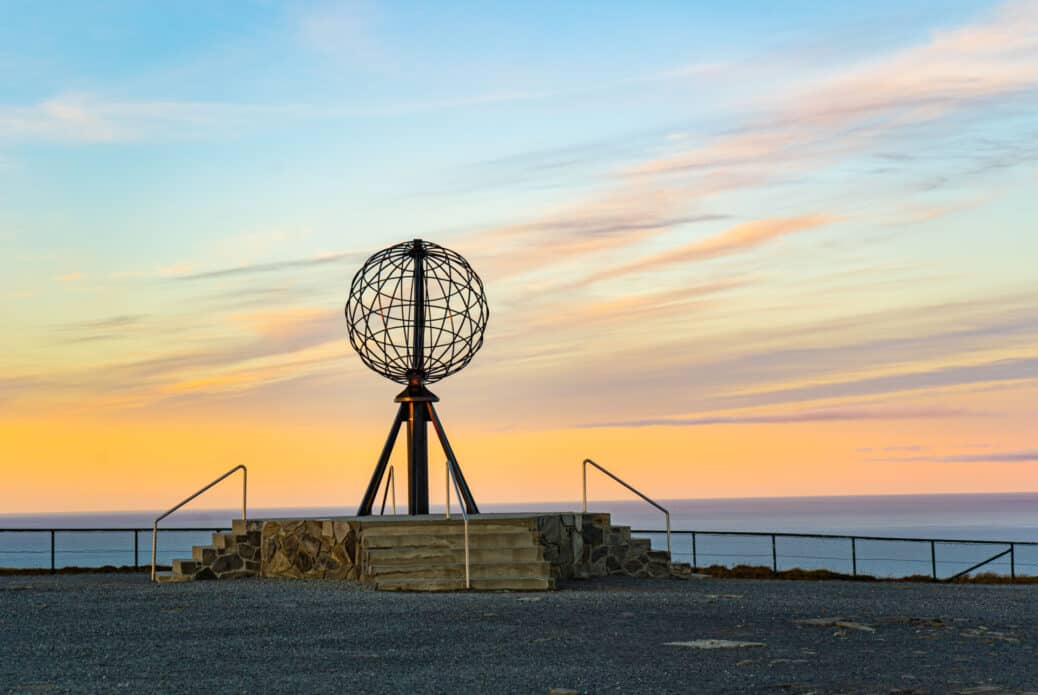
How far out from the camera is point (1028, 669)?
9406mm

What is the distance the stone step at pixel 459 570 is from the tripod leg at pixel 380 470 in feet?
15.7

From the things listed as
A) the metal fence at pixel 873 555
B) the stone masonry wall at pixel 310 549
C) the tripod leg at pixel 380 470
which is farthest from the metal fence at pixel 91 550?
the metal fence at pixel 873 555

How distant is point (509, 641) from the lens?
34.9 ft

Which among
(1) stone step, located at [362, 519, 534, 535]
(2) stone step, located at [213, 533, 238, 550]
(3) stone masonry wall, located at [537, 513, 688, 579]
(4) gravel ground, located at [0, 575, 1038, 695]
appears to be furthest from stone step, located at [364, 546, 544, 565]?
(2) stone step, located at [213, 533, 238, 550]

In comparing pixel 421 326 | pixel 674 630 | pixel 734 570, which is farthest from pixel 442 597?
pixel 734 570

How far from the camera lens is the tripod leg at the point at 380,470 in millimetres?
20797

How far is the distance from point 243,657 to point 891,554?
367 ft

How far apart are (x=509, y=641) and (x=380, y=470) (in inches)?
424

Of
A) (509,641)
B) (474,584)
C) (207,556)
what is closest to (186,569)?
(207,556)

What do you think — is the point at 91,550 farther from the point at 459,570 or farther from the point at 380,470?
the point at 459,570

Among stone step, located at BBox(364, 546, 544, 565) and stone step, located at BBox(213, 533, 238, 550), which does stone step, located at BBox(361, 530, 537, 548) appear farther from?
stone step, located at BBox(213, 533, 238, 550)

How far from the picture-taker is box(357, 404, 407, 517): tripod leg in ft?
68.2

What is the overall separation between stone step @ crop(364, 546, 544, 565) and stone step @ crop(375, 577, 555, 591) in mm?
365

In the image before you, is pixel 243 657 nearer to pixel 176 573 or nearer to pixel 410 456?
pixel 176 573
